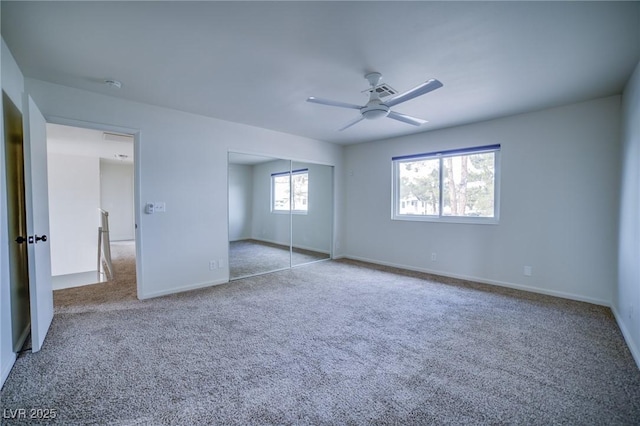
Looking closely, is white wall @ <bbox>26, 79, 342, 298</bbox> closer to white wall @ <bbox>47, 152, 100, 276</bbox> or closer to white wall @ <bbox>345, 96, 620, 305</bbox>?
white wall @ <bbox>345, 96, 620, 305</bbox>

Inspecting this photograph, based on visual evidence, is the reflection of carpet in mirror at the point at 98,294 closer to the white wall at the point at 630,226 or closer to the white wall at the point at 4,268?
the white wall at the point at 4,268

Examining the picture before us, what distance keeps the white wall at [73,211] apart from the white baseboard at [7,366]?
19.2 feet

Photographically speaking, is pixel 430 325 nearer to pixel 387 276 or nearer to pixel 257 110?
pixel 387 276

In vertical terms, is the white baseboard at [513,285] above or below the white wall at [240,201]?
below

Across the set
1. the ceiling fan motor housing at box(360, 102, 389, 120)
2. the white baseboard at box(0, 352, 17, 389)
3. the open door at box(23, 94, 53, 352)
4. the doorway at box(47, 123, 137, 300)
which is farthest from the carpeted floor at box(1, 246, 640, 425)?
the doorway at box(47, 123, 137, 300)

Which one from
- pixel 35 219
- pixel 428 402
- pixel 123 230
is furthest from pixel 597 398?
pixel 123 230

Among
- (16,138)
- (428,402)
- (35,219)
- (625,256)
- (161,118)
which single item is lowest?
(428,402)

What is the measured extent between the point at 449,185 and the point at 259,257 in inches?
135

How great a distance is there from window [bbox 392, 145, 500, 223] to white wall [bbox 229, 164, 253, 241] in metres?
2.64

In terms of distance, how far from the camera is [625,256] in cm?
277

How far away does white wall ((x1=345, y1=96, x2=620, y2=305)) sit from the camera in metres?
3.32

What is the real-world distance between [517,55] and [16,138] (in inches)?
177

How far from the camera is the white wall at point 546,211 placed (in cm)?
332

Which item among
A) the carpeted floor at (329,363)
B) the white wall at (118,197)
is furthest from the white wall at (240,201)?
the white wall at (118,197)
